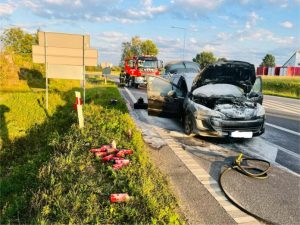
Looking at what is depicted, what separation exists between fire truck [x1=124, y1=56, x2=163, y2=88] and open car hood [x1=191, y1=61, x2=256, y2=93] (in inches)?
616

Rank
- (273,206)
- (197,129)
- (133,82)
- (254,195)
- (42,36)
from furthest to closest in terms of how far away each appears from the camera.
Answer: (133,82) < (42,36) < (197,129) < (254,195) < (273,206)

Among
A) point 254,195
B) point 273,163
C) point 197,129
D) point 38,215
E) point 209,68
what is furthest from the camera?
point 209,68

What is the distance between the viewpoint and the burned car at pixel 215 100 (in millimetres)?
7020

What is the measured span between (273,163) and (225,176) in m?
1.43

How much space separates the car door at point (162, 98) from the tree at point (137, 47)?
57523 mm

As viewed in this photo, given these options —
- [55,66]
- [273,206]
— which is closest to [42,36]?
[55,66]

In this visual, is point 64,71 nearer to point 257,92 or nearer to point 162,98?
point 162,98

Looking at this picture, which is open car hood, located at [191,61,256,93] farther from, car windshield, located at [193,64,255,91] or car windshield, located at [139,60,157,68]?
car windshield, located at [139,60,157,68]

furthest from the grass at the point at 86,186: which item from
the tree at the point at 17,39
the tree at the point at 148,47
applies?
the tree at the point at 148,47

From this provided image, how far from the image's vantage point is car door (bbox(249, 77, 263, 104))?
792 centimetres

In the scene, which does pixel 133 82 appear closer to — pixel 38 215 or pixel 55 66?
pixel 55 66

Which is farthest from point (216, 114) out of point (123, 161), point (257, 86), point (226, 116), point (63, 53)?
point (63, 53)

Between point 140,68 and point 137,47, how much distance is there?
1705 inches

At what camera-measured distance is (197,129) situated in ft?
23.8
